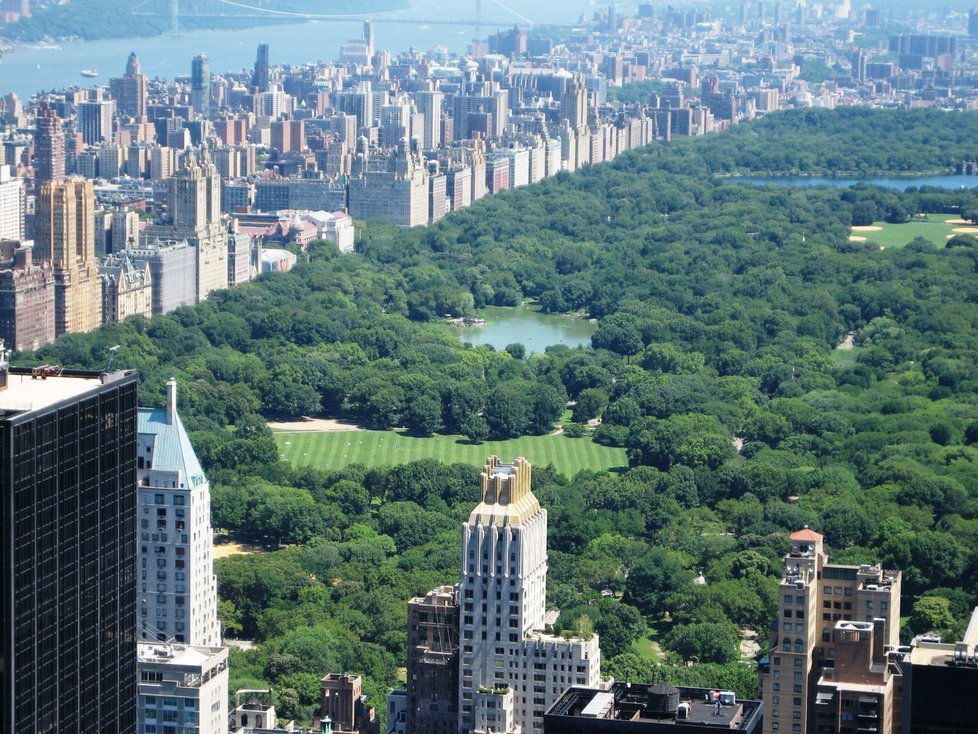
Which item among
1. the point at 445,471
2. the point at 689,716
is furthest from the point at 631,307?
the point at 689,716

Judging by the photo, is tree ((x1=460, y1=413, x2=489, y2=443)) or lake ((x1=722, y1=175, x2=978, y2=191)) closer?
tree ((x1=460, y1=413, x2=489, y2=443))

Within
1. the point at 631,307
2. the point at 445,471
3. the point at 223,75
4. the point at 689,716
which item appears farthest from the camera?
the point at 223,75

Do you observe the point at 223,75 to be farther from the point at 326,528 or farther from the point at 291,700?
the point at 291,700

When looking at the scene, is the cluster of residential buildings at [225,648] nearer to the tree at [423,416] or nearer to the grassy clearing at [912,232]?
the tree at [423,416]

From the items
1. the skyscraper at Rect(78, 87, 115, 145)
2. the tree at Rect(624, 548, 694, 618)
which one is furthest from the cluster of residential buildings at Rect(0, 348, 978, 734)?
A: the skyscraper at Rect(78, 87, 115, 145)

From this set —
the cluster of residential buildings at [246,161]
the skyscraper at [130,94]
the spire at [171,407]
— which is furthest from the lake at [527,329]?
the skyscraper at [130,94]

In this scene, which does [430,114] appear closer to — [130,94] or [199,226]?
[130,94]

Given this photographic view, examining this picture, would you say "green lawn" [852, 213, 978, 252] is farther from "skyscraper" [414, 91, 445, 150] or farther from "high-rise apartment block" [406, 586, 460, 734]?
"high-rise apartment block" [406, 586, 460, 734]
